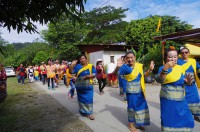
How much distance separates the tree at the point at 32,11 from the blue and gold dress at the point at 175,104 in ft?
6.14

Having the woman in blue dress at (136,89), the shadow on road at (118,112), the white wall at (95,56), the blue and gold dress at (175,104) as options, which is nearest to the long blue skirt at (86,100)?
the shadow on road at (118,112)

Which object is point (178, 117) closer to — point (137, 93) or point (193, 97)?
point (137, 93)

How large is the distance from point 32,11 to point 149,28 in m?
21.9

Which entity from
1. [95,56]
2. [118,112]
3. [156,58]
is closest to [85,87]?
[118,112]

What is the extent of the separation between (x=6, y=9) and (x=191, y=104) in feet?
14.7

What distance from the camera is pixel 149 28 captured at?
82.3 ft

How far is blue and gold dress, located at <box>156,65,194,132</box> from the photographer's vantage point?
12.7 feet

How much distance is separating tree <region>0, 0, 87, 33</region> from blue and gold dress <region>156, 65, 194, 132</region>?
1.87 meters

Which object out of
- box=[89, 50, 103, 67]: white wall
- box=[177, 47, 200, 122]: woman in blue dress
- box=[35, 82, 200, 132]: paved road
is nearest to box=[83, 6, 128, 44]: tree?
box=[89, 50, 103, 67]: white wall

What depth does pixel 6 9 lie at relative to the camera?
4340 millimetres

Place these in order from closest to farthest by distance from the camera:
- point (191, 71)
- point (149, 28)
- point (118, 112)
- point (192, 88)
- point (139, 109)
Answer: point (139, 109) → point (191, 71) → point (192, 88) → point (118, 112) → point (149, 28)

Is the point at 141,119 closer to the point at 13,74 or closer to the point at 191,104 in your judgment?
the point at 191,104

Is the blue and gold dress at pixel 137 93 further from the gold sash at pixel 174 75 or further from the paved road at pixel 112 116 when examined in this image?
the gold sash at pixel 174 75

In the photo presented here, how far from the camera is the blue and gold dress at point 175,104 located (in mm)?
3875
